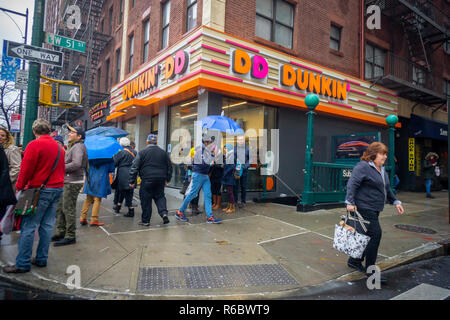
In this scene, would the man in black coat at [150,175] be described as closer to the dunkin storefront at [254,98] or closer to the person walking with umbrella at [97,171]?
the person walking with umbrella at [97,171]

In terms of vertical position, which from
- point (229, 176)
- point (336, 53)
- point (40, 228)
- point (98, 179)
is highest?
point (336, 53)

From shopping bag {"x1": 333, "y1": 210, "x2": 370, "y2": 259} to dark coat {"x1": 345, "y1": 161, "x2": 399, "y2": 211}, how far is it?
0.19 meters

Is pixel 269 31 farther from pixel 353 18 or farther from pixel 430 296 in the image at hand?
pixel 430 296

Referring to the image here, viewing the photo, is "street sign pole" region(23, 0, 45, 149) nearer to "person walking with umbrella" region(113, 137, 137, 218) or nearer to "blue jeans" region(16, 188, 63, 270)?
"person walking with umbrella" region(113, 137, 137, 218)

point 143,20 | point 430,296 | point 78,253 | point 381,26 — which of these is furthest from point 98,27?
point 430,296

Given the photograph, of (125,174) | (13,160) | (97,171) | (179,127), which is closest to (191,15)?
(179,127)

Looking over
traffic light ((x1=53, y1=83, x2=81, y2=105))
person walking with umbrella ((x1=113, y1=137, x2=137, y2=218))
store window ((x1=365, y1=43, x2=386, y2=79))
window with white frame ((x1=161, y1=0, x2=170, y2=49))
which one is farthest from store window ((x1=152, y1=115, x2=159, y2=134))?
store window ((x1=365, y1=43, x2=386, y2=79))

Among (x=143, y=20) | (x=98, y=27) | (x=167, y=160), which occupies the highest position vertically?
(x=98, y=27)

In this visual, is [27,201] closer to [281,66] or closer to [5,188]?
[5,188]

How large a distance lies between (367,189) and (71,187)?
464 cm

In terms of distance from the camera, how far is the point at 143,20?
1265 centimetres

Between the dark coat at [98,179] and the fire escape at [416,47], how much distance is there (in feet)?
38.7

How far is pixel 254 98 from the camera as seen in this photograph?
938 cm
